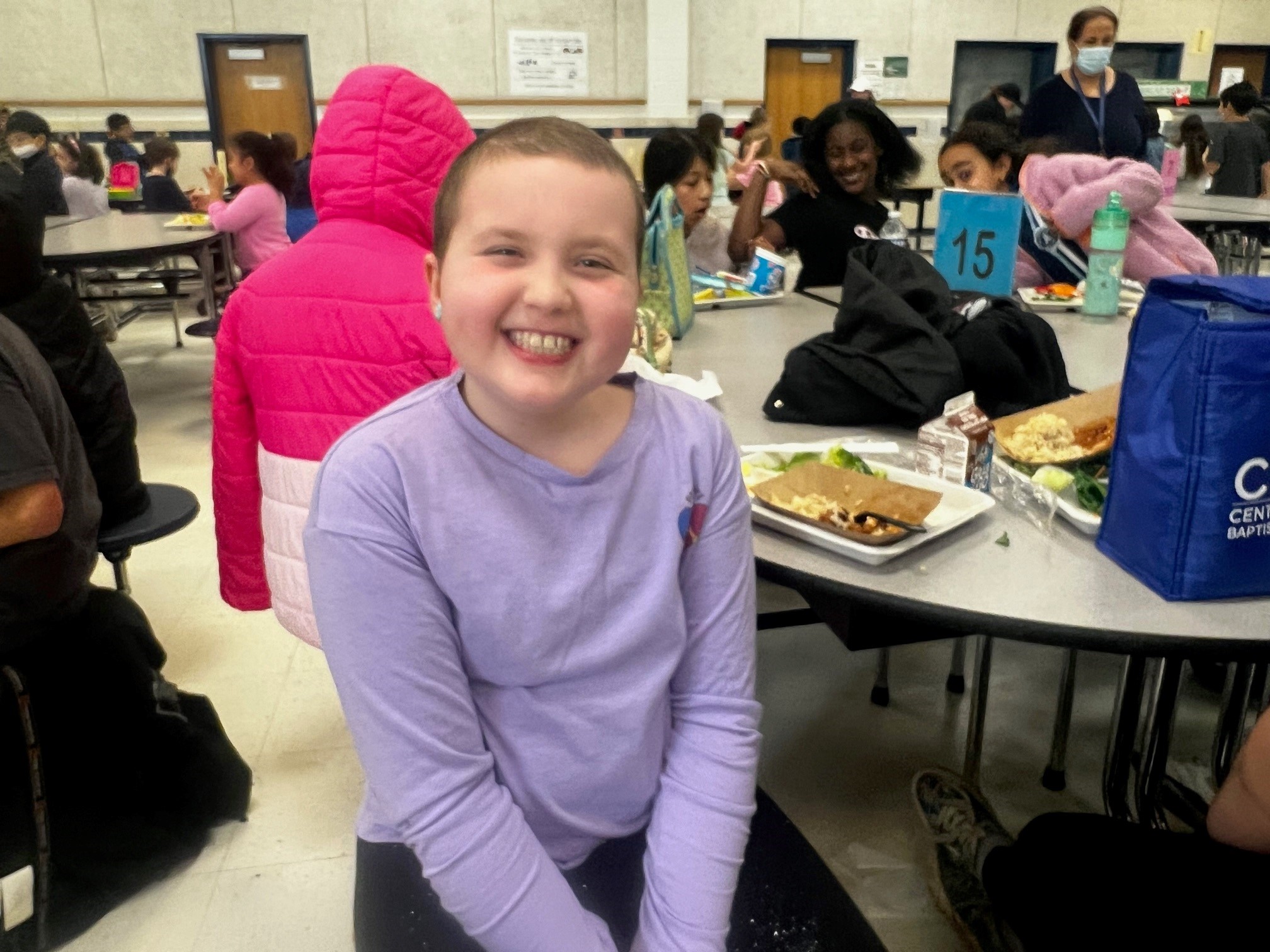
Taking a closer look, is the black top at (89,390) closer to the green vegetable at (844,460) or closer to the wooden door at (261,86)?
the green vegetable at (844,460)

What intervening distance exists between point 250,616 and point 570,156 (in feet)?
7.60

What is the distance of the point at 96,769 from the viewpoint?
1750 millimetres

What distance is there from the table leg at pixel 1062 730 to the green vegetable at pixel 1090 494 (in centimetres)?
79

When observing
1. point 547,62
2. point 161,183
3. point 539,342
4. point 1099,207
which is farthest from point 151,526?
point 547,62

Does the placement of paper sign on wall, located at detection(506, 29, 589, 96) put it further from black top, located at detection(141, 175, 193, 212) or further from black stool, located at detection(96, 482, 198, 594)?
black stool, located at detection(96, 482, 198, 594)

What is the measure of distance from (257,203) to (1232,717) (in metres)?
4.90

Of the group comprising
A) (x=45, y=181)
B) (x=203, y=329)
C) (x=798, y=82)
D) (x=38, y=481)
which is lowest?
(x=203, y=329)

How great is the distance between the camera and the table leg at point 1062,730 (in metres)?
1.98

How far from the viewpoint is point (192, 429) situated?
460 centimetres

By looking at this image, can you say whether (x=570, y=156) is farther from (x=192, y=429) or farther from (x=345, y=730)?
(x=192, y=429)

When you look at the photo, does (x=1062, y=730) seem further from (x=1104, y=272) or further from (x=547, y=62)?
(x=547, y=62)

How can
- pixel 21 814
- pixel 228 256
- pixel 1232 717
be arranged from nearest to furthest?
pixel 1232 717
pixel 21 814
pixel 228 256

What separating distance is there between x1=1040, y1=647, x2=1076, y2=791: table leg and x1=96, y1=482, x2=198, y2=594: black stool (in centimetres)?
191

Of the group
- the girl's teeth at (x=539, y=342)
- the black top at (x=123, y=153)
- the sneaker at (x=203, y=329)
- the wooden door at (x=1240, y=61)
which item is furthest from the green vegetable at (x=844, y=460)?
the wooden door at (x=1240, y=61)
